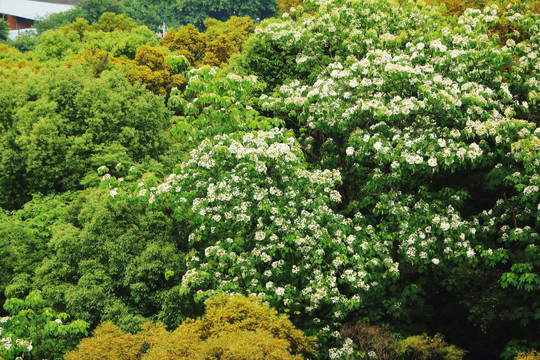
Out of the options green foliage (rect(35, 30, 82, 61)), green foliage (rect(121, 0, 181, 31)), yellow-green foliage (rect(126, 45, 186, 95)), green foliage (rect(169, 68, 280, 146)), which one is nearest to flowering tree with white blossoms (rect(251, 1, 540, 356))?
green foliage (rect(169, 68, 280, 146))

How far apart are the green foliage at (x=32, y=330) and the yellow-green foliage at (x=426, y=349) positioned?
641 centimetres

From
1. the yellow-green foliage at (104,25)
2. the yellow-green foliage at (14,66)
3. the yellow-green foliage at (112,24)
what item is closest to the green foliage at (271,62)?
the yellow-green foliage at (14,66)

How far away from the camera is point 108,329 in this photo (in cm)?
989

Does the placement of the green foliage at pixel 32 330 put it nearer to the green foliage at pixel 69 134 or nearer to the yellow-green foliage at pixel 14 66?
the green foliage at pixel 69 134

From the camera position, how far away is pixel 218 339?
29.4 feet

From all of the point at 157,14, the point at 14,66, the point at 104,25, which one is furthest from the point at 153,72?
the point at 157,14

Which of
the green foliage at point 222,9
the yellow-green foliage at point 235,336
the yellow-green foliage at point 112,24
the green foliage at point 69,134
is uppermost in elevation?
the green foliage at point 222,9

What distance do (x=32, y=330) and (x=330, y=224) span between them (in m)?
6.48

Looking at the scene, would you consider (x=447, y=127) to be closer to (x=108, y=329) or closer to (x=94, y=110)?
(x=108, y=329)

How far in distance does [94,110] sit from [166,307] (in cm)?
863

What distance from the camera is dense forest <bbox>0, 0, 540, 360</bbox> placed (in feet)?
36.1

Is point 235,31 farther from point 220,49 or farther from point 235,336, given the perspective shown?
point 235,336

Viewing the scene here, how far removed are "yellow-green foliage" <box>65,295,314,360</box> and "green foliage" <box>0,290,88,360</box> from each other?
113 cm

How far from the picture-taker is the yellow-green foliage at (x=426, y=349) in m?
11.1
